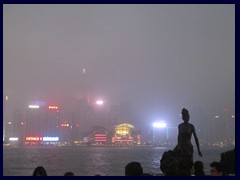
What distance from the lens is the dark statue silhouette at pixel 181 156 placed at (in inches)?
388

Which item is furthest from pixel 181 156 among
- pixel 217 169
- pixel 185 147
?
pixel 217 169

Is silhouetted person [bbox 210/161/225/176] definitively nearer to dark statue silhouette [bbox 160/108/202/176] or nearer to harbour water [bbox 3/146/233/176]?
dark statue silhouette [bbox 160/108/202/176]

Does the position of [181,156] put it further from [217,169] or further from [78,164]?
[78,164]

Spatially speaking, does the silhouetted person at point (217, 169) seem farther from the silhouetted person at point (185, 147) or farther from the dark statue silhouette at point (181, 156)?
the silhouetted person at point (185, 147)

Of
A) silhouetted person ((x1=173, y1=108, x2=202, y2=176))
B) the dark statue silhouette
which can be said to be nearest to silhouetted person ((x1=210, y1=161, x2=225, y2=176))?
the dark statue silhouette

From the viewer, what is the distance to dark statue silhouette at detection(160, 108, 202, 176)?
9.85 metres

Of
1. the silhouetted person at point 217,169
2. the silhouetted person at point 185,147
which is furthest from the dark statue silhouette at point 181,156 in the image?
the silhouetted person at point 217,169
